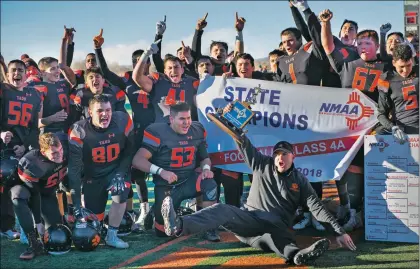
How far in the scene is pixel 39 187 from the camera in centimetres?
455

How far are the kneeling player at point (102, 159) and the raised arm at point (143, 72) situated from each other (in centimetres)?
47

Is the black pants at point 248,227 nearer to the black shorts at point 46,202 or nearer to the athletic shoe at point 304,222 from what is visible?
the athletic shoe at point 304,222

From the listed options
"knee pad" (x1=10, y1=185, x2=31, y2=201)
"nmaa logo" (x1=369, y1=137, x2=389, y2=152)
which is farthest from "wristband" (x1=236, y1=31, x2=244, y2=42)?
"knee pad" (x1=10, y1=185, x2=31, y2=201)

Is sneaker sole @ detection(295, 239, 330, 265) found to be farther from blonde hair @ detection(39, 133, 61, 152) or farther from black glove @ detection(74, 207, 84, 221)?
blonde hair @ detection(39, 133, 61, 152)

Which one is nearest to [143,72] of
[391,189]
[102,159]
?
[102,159]

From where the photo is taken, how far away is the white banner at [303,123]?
5039mm

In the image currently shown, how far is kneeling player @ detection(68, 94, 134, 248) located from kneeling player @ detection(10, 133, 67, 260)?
19 centimetres

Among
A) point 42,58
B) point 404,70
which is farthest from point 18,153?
point 404,70

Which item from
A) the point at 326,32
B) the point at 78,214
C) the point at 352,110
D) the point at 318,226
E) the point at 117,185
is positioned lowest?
the point at 318,226

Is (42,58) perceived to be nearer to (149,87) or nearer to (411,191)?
(149,87)

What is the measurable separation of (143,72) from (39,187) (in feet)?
5.40

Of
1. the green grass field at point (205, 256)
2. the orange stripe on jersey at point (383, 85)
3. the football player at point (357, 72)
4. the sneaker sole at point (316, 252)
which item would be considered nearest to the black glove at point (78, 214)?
the green grass field at point (205, 256)

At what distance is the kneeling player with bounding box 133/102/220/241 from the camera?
191 inches

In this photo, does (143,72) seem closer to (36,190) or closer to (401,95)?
(36,190)
